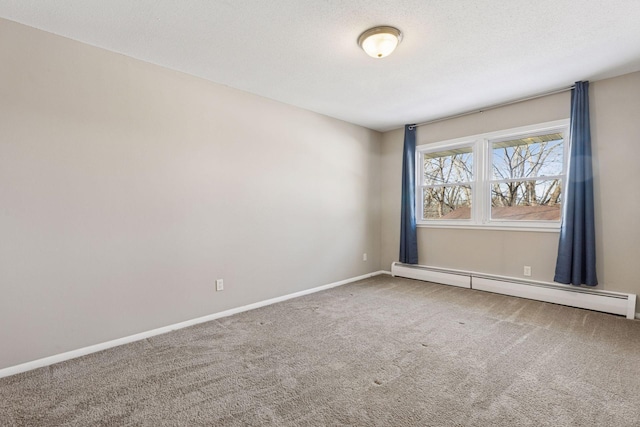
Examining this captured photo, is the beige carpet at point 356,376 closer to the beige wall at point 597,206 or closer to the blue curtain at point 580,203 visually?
the blue curtain at point 580,203

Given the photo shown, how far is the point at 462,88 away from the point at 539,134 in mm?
1248

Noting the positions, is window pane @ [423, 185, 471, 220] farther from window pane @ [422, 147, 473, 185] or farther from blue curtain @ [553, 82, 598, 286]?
blue curtain @ [553, 82, 598, 286]

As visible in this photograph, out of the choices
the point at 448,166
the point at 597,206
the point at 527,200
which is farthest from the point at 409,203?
the point at 597,206

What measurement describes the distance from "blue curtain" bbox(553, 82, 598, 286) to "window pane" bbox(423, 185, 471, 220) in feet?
4.07

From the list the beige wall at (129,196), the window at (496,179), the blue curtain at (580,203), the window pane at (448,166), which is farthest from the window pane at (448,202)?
the beige wall at (129,196)

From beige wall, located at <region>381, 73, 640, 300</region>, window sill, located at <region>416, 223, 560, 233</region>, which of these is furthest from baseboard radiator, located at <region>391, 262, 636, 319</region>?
window sill, located at <region>416, 223, 560, 233</region>

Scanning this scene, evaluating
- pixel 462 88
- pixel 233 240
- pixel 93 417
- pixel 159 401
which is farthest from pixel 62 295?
pixel 462 88

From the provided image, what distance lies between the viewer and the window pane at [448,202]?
4449mm

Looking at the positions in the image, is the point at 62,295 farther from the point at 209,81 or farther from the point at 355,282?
the point at 355,282

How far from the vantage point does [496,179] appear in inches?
162

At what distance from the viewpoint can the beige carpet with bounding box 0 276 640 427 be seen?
1664 mm

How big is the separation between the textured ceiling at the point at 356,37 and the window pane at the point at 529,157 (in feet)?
2.20

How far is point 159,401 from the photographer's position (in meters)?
1.79

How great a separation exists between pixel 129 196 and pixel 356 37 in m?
2.34
